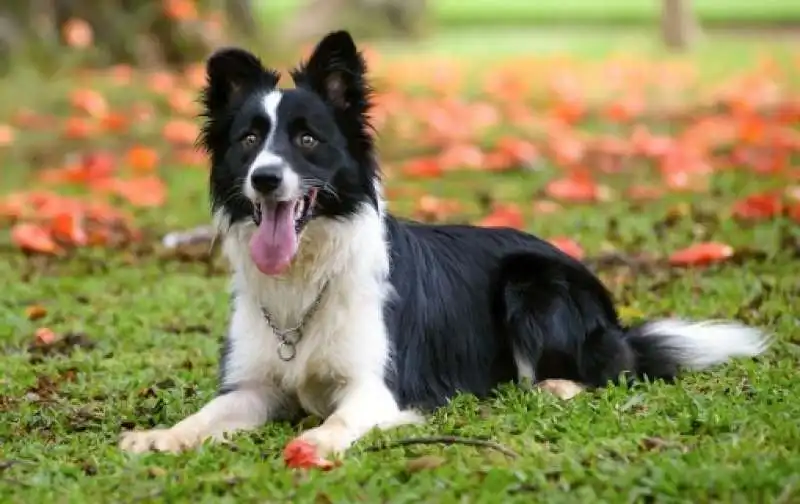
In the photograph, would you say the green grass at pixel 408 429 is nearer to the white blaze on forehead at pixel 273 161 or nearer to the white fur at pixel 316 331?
the white fur at pixel 316 331

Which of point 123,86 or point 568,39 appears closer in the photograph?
point 123,86

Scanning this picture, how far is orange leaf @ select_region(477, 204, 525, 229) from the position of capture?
1007 centimetres

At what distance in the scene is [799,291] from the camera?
771cm

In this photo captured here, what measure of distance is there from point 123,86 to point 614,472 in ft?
40.7

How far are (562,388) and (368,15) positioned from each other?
22.8 metres

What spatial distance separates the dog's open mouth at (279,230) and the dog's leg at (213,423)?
0.55 m

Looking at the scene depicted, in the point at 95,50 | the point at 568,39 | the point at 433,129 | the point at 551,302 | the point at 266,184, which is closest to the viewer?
the point at 266,184

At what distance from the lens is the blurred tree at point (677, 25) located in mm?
24359

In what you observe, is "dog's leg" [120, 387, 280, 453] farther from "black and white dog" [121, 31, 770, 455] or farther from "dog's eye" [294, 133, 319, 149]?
"dog's eye" [294, 133, 319, 149]

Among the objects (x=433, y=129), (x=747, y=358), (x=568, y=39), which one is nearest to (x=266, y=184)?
(x=747, y=358)

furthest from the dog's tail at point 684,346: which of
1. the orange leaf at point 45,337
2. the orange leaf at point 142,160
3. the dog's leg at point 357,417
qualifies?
the orange leaf at point 142,160

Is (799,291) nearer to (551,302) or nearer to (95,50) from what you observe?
(551,302)

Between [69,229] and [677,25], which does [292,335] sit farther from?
[677,25]

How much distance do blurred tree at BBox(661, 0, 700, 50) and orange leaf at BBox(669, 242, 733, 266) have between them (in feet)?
52.6
